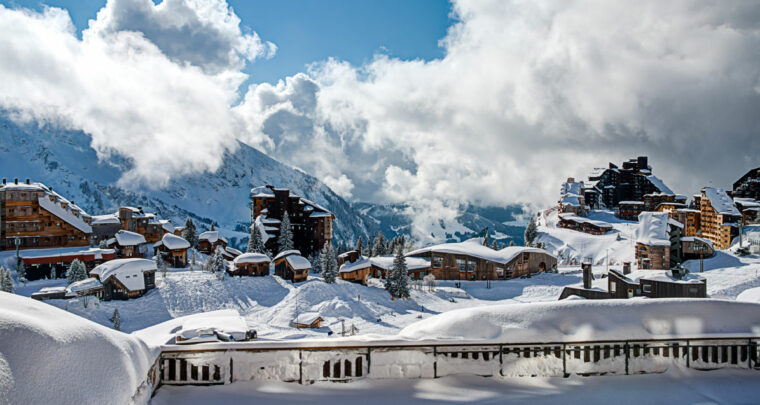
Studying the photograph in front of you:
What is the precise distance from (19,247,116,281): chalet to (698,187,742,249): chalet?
87251mm

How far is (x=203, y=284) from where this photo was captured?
35812 millimetres

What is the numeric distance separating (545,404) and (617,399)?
111 cm

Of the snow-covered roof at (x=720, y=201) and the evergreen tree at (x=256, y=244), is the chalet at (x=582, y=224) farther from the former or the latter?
the evergreen tree at (x=256, y=244)

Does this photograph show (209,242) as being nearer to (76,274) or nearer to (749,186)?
(76,274)

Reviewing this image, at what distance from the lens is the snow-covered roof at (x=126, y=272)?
104ft

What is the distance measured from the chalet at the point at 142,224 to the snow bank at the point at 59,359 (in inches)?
2142

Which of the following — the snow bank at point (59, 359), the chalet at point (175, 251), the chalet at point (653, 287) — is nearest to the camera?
the snow bank at point (59, 359)

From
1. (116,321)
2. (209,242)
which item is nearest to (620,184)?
(209,242)

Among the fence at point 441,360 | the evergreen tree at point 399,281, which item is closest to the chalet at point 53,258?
the evergreen tree at point 399,281

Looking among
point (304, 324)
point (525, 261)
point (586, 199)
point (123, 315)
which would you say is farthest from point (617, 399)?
point (586, 199)

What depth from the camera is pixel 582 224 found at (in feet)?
273

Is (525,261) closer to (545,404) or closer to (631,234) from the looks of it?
(631,234)

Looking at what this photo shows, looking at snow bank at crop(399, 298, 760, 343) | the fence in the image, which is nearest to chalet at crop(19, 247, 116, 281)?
the fence

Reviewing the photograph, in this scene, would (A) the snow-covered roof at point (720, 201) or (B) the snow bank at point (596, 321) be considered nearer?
(B) the snow bank at point (596, 321)
